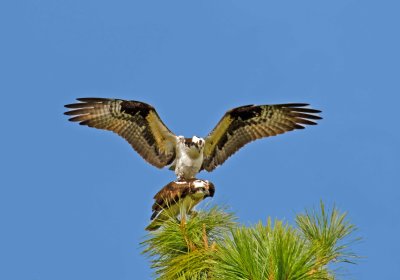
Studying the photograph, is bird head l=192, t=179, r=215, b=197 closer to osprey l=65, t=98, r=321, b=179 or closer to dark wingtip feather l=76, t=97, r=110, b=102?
osprey l=65, t=98, r=321, b=179

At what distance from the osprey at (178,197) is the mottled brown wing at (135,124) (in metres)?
2.81

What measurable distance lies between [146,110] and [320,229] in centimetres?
456

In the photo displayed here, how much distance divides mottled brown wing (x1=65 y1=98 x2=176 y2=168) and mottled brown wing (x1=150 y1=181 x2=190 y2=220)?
2842mm

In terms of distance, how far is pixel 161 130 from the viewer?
10.4m

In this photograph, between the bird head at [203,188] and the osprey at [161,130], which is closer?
the bird head at [203,188]

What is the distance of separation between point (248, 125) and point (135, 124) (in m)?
1.55

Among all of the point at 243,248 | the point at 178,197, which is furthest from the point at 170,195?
the point at 243,248

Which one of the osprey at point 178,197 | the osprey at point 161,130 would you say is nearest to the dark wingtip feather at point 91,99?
the osprey at point 161,130

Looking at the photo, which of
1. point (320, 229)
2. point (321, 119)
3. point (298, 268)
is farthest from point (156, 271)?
point (321, 119)

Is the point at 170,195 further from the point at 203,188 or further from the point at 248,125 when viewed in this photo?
the point at 248,125

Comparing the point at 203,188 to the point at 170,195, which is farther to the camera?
the point at 203,188

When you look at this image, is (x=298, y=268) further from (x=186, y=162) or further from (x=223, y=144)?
(x=223, y=144)

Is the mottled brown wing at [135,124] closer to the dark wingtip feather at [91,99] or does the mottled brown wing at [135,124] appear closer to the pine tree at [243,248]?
the dark wingtip feather at [91,99]

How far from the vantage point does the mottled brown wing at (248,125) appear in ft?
34.5
